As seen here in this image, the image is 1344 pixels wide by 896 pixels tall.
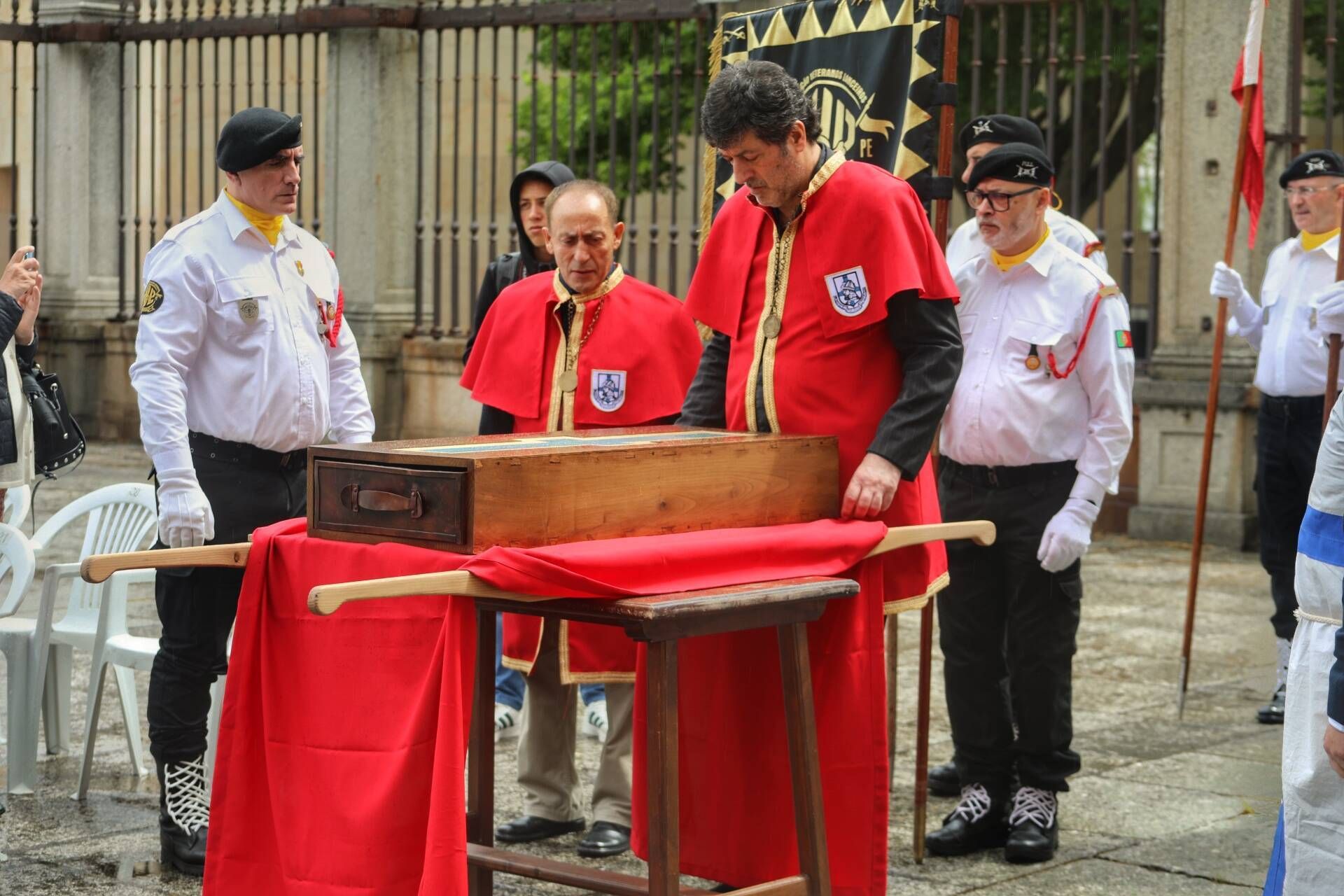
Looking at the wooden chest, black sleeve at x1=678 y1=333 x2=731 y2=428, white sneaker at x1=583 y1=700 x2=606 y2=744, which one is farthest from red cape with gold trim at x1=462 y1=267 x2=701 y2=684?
the wooden chest

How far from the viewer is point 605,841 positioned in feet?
16.3

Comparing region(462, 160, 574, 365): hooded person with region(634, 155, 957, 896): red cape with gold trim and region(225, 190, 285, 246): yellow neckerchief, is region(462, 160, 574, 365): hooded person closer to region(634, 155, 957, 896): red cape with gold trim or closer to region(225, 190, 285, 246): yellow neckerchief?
region(225, 190, 285, 246): yellow neckerchief

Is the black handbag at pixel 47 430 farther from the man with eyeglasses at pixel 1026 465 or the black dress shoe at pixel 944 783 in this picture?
the black dress shoe at pixel 944 783

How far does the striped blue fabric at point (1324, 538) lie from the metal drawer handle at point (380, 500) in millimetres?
1575

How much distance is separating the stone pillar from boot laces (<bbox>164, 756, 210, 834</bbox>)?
23.7 ft

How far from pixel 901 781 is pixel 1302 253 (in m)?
2.91

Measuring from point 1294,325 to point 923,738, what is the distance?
309 centimetres

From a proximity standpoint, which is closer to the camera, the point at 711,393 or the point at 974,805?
the point at 711,393

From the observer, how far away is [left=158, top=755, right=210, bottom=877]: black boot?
474cm

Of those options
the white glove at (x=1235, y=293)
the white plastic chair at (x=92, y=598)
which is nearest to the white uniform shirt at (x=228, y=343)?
the white plastic chair at (x=92, y=598)

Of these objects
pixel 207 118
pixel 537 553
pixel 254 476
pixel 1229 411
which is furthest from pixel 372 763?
pixel 207 118

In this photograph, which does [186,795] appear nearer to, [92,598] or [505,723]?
[92,598]

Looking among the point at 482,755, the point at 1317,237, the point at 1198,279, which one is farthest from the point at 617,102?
the point at 482,755

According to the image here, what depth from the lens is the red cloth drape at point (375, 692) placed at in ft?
11.2
